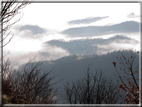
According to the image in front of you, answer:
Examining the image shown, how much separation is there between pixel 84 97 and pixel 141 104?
3.59m

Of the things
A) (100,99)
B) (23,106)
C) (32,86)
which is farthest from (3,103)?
(100,99)

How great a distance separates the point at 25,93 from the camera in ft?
22.8

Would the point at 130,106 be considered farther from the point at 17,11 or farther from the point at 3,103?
the point at 17,11

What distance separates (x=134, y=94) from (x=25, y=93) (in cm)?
500

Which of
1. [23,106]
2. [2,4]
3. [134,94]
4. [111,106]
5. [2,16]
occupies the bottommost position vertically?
[111,106]

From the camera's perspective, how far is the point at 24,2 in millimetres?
5992

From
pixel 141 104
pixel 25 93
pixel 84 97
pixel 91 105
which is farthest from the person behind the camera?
pixel 84 97

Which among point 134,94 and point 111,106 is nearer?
point 134,94

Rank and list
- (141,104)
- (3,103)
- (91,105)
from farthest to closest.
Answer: (91,105)
(3,103)
(141,104)

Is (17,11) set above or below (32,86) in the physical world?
above

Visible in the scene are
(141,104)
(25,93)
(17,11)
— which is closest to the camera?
(141,104)

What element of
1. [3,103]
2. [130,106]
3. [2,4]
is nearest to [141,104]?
[130,106]

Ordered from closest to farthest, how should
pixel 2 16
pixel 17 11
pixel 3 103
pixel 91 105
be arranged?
pixel 2 16 → pixel 17 11 → pixel 3 103 → pixel 91 105

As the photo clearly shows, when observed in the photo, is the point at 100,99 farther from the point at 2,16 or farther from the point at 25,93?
the point at 2,16
